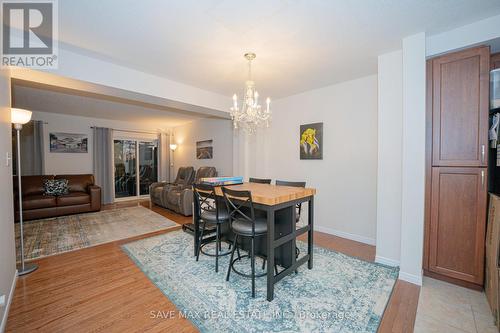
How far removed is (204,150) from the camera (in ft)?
19.7

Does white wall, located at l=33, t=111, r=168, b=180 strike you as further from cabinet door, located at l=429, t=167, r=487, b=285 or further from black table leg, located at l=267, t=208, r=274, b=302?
cabinet door, located at l=429, t=167, r=487, b=285

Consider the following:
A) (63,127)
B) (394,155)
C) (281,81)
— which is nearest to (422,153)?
(394,155)

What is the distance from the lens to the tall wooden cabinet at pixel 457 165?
1928mm

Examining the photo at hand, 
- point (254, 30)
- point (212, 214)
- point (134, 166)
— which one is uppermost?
point (254, 30)

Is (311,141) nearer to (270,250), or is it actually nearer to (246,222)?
(246,222)

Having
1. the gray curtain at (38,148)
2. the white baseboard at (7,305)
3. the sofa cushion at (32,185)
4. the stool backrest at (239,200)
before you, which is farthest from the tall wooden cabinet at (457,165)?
the gray curtain at (38,148)

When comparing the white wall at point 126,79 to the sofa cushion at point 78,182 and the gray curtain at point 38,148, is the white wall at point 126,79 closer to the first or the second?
the sofa cushion at point 78,182

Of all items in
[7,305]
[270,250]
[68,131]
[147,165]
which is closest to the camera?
[7,305]

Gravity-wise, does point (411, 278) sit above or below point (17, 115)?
below

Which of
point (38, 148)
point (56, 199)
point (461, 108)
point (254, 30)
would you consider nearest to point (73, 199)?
point (56, 199)

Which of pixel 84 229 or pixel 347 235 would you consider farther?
pixel 84 229

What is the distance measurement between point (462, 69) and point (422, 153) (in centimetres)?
87

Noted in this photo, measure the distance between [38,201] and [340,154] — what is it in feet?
19.8

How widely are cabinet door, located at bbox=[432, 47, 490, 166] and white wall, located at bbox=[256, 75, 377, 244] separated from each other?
0.93m
